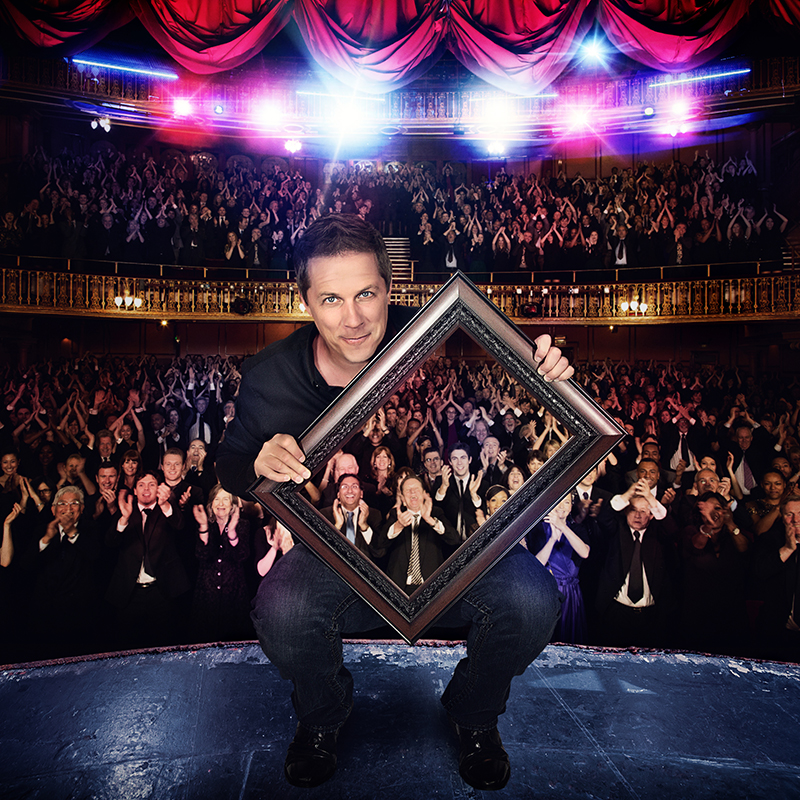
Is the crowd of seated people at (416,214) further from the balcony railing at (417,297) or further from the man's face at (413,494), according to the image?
the man's face at (413,494)

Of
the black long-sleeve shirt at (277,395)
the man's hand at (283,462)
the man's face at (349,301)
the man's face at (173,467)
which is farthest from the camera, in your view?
the man's face at (173,467)

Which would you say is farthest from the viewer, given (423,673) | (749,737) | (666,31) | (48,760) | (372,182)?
(372,182)

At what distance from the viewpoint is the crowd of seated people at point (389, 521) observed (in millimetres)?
2957

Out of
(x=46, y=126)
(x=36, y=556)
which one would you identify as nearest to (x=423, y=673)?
(x=36, y=556)

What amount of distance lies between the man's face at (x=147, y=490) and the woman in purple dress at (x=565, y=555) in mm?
2217

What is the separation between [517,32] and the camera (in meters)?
3.10

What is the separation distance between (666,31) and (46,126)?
15.7 ft

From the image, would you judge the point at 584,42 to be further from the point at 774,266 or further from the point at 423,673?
the point at 423,673

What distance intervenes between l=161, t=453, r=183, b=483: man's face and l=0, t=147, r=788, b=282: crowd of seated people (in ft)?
6.22

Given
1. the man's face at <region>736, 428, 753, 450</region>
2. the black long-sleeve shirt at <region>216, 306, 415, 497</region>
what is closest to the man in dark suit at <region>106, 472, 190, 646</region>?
the black long-sleeve shirt at <region>216, 306, 415, 497</region>

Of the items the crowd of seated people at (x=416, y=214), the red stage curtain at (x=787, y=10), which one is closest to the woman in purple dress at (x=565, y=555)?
the crowd of seated people at (x=416, y=214)

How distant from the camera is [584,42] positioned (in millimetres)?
3160

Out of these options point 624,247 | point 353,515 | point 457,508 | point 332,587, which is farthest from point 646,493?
point 624,247

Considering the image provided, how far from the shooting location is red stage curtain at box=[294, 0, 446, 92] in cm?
304
